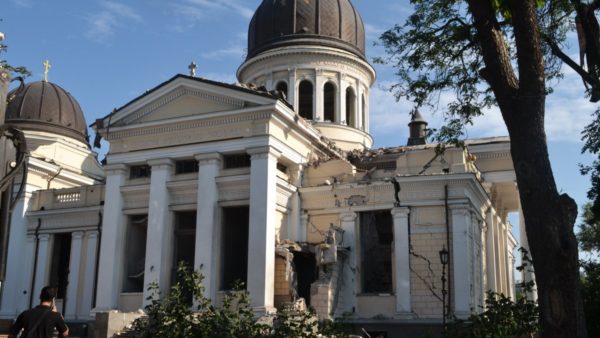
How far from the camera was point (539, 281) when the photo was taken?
28.6ft

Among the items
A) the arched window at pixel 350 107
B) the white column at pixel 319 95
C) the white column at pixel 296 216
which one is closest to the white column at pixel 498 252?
the arched window at pixel 350 107

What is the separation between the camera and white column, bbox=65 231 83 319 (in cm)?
2633

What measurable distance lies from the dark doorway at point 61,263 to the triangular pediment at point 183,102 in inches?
261

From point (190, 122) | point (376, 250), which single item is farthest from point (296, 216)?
point (190, 122)

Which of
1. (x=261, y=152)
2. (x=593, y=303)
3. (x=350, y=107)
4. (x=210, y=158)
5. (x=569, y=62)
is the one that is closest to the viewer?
(x=569, y=62)

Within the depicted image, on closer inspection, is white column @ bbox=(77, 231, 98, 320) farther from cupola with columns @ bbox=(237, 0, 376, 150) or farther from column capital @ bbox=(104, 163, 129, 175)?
cupola with columns @ bbox=(237, 0, 376, 150)

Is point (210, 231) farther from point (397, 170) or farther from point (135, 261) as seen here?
point (397, 170)

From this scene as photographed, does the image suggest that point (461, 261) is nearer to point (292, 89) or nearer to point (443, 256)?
point (443, 256)

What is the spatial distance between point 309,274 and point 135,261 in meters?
6.86

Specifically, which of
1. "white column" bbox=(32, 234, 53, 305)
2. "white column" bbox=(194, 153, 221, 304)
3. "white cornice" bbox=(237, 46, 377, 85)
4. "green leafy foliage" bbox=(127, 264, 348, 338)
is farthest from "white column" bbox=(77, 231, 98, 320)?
"green leafy foliage" bbox=(127, 264, 348, 338)

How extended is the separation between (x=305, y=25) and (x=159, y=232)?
13.1 meters

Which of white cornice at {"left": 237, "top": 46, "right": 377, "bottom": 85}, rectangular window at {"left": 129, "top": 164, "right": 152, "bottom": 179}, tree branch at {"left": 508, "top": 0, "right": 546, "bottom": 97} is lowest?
tree branch at {"left": 508, "top": 0, "right": 546, "bottom": 97}

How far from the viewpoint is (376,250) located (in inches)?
897

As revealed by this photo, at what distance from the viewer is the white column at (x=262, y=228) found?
2097 cm
